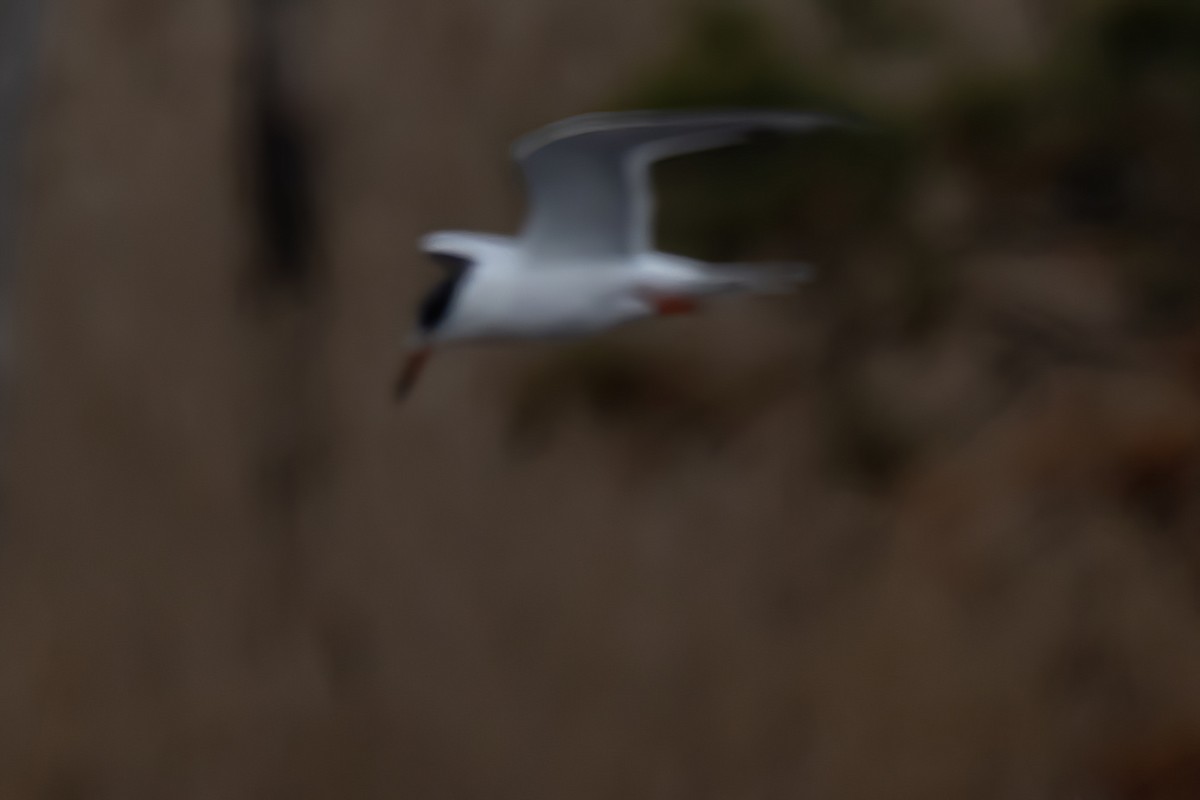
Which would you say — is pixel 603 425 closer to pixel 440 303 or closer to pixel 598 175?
pixel 440 303

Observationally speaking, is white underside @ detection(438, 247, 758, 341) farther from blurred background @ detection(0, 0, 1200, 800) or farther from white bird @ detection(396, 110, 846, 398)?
blurred background @ detection(0, 0, 1200, 800)

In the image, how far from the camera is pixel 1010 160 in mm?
3730

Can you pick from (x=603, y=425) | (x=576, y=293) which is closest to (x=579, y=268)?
(x=576, y=293)

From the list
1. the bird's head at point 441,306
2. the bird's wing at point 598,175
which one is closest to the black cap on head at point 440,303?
the bird's head at point 441,306

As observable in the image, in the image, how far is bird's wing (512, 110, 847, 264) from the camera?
7.57 ft

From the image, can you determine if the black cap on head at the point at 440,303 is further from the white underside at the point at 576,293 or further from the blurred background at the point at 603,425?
the blurred background at the point at 603,425

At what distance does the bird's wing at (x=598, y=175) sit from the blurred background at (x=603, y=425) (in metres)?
1.21

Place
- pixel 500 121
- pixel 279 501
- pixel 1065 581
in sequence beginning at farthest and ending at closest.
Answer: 1. pixel 279 501
2. pixel 500 121
3. pixel 1065 581

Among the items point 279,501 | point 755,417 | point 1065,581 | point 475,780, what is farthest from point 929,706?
point 279,501

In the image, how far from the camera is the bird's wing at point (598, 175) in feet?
7.57

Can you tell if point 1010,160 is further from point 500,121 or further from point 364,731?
point 364,731

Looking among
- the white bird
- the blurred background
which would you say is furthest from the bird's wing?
the blurred background

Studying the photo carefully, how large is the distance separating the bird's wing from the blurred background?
1.21m

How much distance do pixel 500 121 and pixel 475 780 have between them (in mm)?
1500
